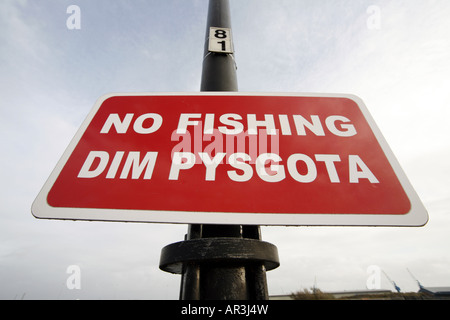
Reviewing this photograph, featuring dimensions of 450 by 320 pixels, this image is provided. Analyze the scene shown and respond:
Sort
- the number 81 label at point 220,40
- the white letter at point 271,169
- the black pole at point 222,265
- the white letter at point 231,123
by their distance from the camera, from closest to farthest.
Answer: the black pole at point 222,265
the white letter at point 271,169
the white letter at point 231,123
the number 81 label at point 220,40

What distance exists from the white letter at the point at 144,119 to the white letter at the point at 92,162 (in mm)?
184

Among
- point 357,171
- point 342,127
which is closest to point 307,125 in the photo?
point 342,127

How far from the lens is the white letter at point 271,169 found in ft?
2.78

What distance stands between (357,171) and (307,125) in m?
0.30

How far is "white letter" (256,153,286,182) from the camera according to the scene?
85cm

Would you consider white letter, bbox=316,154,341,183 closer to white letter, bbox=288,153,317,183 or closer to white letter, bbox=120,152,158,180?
white letter, bbox=288,153,317,183

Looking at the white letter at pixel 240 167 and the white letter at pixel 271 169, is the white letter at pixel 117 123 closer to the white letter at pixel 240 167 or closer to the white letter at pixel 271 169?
the white letter at pixel 240 167

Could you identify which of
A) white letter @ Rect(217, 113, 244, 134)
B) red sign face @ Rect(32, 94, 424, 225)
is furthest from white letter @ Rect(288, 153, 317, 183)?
white letter @ Rect(217, 113, 244, 134)

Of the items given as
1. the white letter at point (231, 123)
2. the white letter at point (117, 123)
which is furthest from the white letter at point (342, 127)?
the white letter at point (117, 123)

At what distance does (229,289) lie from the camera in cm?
73

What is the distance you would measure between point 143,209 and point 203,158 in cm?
30

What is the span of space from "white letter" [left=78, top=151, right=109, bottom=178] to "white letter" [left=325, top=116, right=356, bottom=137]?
1.01m

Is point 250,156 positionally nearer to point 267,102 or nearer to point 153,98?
point 267,102
